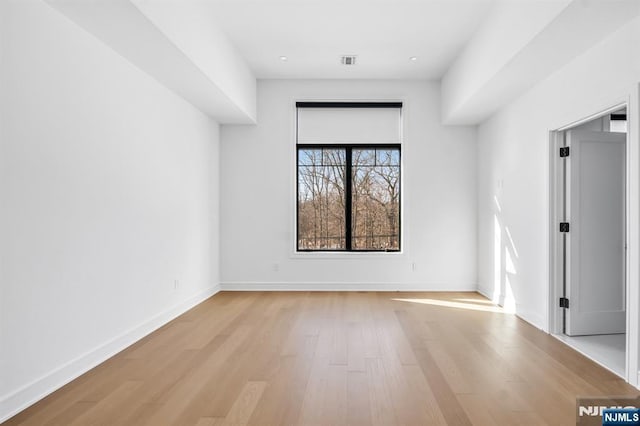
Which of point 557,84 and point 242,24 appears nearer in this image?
point 557,84

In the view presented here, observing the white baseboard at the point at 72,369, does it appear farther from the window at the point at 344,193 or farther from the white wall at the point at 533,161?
the white wall at the point at 533,161

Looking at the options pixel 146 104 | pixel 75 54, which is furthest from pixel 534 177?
pixel 75 54

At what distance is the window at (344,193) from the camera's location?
236 inches

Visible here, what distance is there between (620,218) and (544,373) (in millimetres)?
1893

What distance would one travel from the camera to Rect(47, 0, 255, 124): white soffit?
2.60m

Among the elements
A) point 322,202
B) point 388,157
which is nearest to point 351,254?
point 322,202

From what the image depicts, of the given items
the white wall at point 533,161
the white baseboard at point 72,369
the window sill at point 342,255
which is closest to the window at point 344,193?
the window sill at point 342,255

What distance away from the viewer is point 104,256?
3.13 m

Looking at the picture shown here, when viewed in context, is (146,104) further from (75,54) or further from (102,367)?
(102,367)

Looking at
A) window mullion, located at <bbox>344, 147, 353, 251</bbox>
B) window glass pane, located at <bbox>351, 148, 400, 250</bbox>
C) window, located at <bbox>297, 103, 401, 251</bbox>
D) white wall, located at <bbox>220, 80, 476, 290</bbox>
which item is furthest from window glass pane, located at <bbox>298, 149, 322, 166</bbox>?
window glass pane, located at <bbox>351, 148, 400, 250</bbox>

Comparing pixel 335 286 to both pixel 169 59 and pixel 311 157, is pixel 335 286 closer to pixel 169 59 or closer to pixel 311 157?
pixel 311 157

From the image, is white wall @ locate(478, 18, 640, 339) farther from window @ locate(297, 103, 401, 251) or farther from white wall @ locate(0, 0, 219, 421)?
white wall @ locate(0, 0, 219, 421)

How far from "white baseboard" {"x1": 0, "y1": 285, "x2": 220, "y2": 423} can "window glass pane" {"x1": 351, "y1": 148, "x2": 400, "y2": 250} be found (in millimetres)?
2990

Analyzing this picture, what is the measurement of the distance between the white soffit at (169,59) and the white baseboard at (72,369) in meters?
2.39
